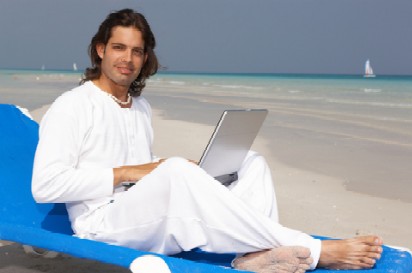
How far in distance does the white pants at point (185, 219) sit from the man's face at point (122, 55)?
0.62m

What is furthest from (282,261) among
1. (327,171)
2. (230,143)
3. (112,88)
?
(327,171)

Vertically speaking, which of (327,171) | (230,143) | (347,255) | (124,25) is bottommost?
(327,171)

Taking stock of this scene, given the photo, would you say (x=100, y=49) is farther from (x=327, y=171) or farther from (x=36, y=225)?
(x=327, y=171)

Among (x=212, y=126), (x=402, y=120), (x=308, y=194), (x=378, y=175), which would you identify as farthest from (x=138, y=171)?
(x=402, y=120)

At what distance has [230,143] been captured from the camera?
2641mm

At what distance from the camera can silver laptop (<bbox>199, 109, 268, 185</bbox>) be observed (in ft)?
8.21

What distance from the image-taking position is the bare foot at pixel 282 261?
2.28m

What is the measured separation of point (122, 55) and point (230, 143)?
2.23 feet

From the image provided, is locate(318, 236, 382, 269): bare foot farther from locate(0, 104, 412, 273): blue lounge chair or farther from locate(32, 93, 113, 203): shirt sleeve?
locate(32, 93, 113, 203): shirt sleeve

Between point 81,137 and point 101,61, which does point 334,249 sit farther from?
point 101,61

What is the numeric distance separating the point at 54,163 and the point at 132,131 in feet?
1.85

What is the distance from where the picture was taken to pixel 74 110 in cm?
262

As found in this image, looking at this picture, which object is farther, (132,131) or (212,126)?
(212,126)

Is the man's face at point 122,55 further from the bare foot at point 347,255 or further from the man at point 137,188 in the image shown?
the bare foot at point 347,255
